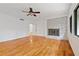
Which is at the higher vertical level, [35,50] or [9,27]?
[9,27]

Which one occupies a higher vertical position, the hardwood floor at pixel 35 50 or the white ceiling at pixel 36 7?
the white ceiling at pixel 36 7

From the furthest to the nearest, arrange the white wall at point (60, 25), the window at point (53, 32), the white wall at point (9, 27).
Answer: the window at point (53, 32)
the white wall at point (60, 25)
the white wall at point (9, 27)

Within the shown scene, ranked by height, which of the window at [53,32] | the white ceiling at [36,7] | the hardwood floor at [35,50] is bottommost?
the hardwood floor at [35,50]

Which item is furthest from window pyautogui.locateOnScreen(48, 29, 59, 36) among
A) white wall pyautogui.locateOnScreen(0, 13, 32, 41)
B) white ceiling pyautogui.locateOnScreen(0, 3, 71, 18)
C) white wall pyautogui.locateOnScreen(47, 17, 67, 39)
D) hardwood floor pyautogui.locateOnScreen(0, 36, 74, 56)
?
hardwood floor pyautogui.locateOnScreen(0, 36, 74, 56)

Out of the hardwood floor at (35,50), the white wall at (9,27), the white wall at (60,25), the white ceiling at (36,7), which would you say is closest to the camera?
the hardwood floor at (35,50)

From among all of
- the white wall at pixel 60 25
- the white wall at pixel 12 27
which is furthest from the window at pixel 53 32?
the white wall at pixel 12 27

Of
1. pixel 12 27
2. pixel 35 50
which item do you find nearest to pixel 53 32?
pixel 12 27

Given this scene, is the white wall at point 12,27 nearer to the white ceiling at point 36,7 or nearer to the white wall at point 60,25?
the white ceiling at point 36,7

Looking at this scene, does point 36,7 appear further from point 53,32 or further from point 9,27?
point 53,32

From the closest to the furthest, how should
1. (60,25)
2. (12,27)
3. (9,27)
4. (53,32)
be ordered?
(9,27) < (12,27) < (60,25) < (53,32)

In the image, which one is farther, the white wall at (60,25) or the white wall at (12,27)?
the white wall at (60,25)

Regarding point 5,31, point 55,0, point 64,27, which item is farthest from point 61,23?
point 55,0

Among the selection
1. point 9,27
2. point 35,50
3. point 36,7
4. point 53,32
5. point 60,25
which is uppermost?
point 36,7

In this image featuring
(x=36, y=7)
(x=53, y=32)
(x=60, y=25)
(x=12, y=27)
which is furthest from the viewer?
(x=53, y=32)
